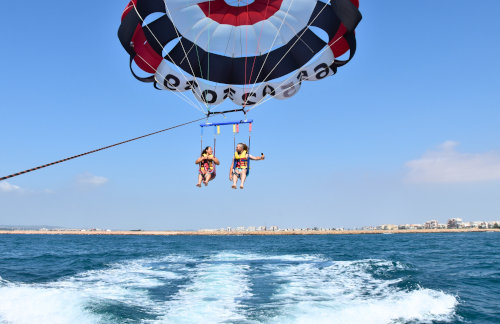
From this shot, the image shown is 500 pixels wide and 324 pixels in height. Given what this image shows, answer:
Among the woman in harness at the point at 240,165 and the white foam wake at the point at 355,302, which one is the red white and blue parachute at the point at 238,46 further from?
the white foam wake at the point at 355,302

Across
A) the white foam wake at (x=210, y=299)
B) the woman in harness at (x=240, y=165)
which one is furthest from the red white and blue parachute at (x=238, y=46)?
the white foam wake at (x=210, y=299)

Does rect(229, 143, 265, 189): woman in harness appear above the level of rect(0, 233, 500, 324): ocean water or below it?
above

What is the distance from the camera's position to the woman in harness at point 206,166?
10203mm

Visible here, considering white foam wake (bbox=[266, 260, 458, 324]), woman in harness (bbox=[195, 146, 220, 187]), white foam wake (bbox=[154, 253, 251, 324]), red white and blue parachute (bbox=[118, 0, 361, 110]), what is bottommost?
white foam wake (bbox=[154, 253, 251, 324])

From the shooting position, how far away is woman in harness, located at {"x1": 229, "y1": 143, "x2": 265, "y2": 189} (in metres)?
10.1

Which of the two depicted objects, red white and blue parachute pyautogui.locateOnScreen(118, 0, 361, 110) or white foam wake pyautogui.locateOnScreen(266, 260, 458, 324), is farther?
red white and blue parachute pyautogui.locateOnScreen(118, 0, 361, 110)

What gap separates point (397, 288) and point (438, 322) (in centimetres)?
376

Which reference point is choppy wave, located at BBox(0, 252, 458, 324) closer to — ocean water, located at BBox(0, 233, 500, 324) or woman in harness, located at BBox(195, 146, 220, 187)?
ocean water, located at BBox(0, 233, 500, 324)

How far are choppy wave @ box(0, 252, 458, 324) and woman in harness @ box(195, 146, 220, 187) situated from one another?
3.53 metres

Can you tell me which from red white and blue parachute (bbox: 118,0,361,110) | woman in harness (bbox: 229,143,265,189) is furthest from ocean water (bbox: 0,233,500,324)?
red white and blue parachute (bbox: 118,0,361,110)

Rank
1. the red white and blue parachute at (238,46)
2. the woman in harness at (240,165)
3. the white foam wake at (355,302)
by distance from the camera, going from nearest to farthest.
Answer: the white foam wake at (355,302)
the woman in harness at (240,165)
the red white and blue parachute at (238,46)

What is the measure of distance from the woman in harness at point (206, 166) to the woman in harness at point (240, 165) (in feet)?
1.65

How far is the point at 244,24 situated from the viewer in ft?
42.9

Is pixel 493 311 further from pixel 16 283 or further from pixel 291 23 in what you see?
pixel 16 283
